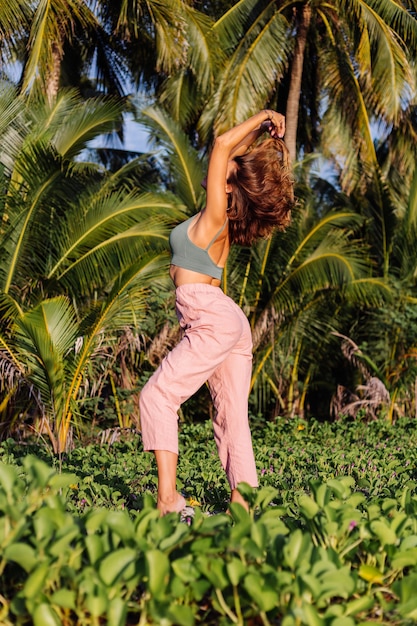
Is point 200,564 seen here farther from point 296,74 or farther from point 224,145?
point 296,74

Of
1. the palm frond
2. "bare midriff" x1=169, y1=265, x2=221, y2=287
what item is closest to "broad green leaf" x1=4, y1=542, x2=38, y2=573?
"bare midriff" x1=169, y1=265, x2=221, y2=287

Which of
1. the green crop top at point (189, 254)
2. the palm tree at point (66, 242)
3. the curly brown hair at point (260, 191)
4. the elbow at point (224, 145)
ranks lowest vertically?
the palm tree at point (66, 242)

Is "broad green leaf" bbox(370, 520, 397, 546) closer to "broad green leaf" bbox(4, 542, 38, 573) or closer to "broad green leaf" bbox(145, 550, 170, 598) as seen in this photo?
"broad green leaf" bbox(145, 550, 170, 598)

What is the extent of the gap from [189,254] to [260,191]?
388 mm

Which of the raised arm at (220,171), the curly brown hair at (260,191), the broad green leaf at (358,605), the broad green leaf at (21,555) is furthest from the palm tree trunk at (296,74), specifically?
the broad green leaf at (21,555)

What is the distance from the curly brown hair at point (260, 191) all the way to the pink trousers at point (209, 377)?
32 cm

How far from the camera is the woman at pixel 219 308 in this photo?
283 cm

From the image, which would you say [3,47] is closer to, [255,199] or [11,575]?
[255,199]

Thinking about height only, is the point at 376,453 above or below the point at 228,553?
below

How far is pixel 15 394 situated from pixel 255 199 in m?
5.63

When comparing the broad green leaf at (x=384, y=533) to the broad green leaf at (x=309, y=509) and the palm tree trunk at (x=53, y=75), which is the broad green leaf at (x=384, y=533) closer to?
Answer: the broad green leaf at (x=309, y=509)

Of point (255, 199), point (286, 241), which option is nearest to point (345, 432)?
point (286, 241)

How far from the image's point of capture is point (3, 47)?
9.87 metres

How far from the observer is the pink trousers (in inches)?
112
